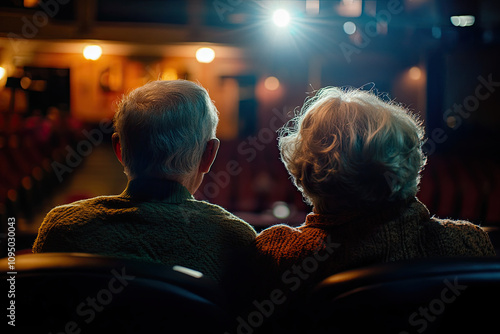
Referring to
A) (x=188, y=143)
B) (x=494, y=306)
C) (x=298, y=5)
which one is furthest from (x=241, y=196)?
(x=494, y=306)

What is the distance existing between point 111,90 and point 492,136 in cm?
671

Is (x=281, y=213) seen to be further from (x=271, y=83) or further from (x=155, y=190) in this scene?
Answer: (x=271, y=83)

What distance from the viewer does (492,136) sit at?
611cm

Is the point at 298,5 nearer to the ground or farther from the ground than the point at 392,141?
farther from the ground

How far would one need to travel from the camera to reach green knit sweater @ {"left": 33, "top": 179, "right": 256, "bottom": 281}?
3.36 ft

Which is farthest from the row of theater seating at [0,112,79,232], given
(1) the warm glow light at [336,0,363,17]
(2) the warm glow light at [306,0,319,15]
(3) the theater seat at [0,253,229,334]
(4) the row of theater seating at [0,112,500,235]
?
(1) the warm glow light at [336,0,363,17]

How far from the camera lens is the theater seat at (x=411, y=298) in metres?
0.62

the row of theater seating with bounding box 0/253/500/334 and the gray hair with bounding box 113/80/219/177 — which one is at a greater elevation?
the gray hair with bounding box 113/80/219/177

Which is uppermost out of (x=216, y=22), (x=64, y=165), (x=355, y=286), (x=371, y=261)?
(x=216, y=22)

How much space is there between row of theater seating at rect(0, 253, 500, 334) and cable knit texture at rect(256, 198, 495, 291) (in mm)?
285

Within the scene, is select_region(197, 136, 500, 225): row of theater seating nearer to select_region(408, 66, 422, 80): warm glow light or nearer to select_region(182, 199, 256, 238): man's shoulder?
select_region(408, 66, 422, 80): warm glow light

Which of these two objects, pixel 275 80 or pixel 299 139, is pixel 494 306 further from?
pixel 275 80

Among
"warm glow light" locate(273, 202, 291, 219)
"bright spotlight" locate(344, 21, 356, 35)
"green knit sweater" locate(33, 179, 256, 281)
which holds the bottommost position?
"warm glow light" locate(273, 202, 291, 219)

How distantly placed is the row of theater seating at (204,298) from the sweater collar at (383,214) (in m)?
0.33
